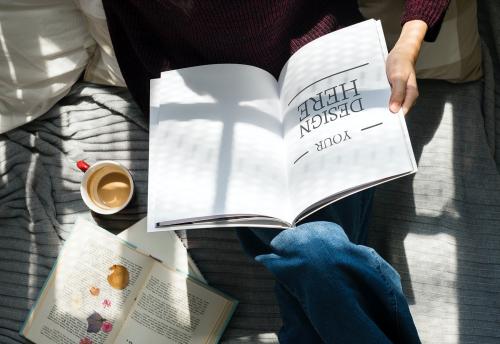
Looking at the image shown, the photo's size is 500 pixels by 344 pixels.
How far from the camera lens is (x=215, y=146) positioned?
0.74m

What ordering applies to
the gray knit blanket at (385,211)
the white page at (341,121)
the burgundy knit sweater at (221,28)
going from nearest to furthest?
the white page at (341,121), the burgundy knit sweater at (221,28), the gray knit blanket at (385,211)

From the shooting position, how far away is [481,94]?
1030mm

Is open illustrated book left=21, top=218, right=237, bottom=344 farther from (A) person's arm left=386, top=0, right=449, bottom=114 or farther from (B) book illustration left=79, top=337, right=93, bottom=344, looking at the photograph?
(A) person's arm left=386, top=0, right=449, bottom=114

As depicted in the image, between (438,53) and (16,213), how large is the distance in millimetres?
887

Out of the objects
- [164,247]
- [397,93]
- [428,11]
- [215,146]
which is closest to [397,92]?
[397,93]

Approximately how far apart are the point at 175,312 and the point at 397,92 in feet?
1.86

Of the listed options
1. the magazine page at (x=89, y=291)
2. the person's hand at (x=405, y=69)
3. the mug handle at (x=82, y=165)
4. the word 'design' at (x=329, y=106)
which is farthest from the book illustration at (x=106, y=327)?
the person's hand at (x=405, y=69)

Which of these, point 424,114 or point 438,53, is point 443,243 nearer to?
point 424,114

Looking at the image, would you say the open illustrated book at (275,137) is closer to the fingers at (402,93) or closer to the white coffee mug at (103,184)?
the fingers at (402,93)

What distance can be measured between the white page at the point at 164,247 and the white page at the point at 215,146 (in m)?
0.27

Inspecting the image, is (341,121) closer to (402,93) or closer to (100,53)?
(402,93)

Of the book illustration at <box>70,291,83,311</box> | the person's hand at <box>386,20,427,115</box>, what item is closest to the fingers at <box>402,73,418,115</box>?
the person's hand at <box>386,20,427,115</box>

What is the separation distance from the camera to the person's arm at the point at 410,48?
67 centimetres

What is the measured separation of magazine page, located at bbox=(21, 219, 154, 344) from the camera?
0.97 meters
